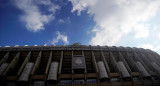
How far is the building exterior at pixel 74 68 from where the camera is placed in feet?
83.5

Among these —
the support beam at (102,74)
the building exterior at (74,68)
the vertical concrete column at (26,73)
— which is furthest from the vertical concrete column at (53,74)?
the support beam at (102,74)

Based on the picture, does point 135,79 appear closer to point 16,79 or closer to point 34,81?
point 34,81

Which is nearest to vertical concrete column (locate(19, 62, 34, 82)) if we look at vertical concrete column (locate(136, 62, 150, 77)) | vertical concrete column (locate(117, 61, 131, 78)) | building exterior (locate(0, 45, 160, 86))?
building exterior (locate(0, 45, 160, 86))

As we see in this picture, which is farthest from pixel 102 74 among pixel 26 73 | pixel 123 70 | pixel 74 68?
pixel 26 73

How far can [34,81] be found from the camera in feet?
83.9

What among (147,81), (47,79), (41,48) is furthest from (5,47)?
(147,81)

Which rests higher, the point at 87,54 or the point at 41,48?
the point at 41,48

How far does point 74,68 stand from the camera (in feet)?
94.6

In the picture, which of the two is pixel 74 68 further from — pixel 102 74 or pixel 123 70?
pixel 123 70

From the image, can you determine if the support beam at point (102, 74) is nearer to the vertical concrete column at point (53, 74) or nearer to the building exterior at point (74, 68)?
the building exterior at point (74, 68)

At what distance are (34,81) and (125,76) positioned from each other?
2737 centimetres

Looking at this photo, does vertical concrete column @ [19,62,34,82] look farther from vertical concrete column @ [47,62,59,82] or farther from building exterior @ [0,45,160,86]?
vertical concrete column @ [47,62,59,82]

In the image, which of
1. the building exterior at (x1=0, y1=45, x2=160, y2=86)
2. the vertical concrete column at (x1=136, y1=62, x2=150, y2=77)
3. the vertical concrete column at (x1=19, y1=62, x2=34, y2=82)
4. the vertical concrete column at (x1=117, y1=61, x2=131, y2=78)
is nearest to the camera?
the vertical concrete column at (x1=19, y1=62, x2=34, y2=82)

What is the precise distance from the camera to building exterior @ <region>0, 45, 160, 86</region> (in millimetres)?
25453
